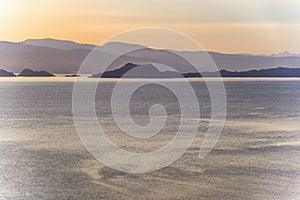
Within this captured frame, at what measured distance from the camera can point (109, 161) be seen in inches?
874

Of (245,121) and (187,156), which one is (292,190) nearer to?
(187,156)

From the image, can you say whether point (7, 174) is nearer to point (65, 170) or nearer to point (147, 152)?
point (65, 170)

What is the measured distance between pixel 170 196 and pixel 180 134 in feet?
45.8

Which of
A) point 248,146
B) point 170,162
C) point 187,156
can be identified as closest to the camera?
point 170,162

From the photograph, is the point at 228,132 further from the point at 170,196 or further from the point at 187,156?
the point at 170,196

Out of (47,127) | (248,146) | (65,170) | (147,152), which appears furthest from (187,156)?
(47,127)

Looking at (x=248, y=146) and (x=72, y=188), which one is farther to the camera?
(x=248, y=146)

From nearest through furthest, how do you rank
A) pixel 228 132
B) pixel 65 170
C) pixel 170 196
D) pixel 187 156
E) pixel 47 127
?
1. pixel 170 196
2. pixel 65 170
3. pixel 187 156
4. pixel 228 132
5. pixel 47 127

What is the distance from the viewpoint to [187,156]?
24.4 metres

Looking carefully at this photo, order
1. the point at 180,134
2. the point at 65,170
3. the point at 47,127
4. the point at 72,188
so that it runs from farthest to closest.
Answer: the point at 47,127 < the point at 180,134 < the point at 65,170 < the point at 72,188

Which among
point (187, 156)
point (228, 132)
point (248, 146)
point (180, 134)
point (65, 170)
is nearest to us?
point (65, 170)

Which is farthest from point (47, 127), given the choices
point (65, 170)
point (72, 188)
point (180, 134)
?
point (72, 188)

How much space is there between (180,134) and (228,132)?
383cm

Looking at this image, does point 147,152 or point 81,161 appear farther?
point 147,152
